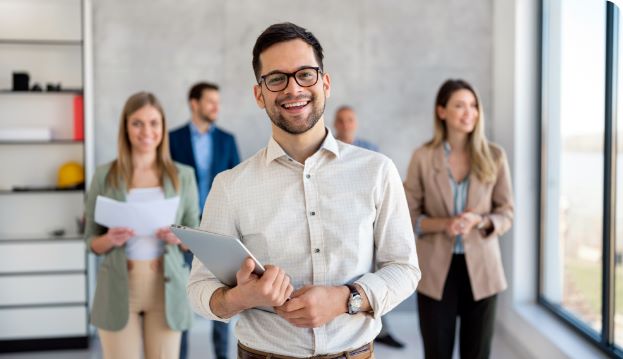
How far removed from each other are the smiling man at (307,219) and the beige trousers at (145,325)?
1.09 metres

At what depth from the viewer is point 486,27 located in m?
5.30

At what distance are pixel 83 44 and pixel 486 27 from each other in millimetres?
3128

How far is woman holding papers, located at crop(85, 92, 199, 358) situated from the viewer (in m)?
2.63

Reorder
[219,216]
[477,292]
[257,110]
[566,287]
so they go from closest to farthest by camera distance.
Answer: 1. [219,216]
2. [477,292]
3. [566,287]
4. [257,110]

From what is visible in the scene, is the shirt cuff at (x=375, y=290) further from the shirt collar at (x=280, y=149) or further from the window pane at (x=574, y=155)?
the window pane at (x=574, y=155)

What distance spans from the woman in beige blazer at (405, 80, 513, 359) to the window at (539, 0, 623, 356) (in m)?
0.79

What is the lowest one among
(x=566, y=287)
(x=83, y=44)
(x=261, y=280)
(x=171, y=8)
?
(x=566, y=287)

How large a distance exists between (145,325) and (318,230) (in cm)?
140

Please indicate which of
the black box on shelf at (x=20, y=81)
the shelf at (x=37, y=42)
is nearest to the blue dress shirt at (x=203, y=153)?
the shelf at (x=37, y=42)

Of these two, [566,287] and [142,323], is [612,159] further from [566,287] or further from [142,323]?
[142,323]

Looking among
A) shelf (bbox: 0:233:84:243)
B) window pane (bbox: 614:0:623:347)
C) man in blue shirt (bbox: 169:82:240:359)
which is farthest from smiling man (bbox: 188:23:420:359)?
shelf (bbox: 0:233:84:243)

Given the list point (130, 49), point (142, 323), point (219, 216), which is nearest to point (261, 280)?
point (219, 216)

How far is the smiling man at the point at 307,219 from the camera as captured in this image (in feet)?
5.12

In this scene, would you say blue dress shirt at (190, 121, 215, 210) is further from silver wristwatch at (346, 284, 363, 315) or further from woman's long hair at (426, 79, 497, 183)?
silver wristwatch at (346, 284, 363, 315)
